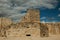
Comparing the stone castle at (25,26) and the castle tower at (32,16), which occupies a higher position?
the castle tower at (32,16)

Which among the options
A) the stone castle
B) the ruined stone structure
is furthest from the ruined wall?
the ruined stone structure

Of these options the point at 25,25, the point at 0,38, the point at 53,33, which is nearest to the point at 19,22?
the point at 25,25

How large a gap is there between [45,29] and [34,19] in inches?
65.1

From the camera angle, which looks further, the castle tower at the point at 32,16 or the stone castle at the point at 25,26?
the castle tower at the point at 32,16

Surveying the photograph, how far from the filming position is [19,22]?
1656 cm

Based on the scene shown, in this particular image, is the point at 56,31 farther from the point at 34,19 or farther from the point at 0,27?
the point at 0,27

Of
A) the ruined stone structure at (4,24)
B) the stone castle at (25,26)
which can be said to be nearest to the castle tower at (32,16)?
the stone castle at (25,26)

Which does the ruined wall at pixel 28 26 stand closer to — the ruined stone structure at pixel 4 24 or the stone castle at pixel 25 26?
the stone castle at pixel 25 26

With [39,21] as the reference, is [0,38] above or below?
below

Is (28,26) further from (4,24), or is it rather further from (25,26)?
(4,24)

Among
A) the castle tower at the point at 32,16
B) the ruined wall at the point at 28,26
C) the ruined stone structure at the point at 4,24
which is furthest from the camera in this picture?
the ruined stone structure at the point at 4,24

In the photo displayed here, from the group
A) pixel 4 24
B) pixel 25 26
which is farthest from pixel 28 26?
pixel 4 24

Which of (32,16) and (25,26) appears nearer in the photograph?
(25,26)

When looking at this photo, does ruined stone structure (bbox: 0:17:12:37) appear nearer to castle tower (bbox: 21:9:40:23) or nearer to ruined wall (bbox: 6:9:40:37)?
ruined wall (bbox: 6:9:40:37)
